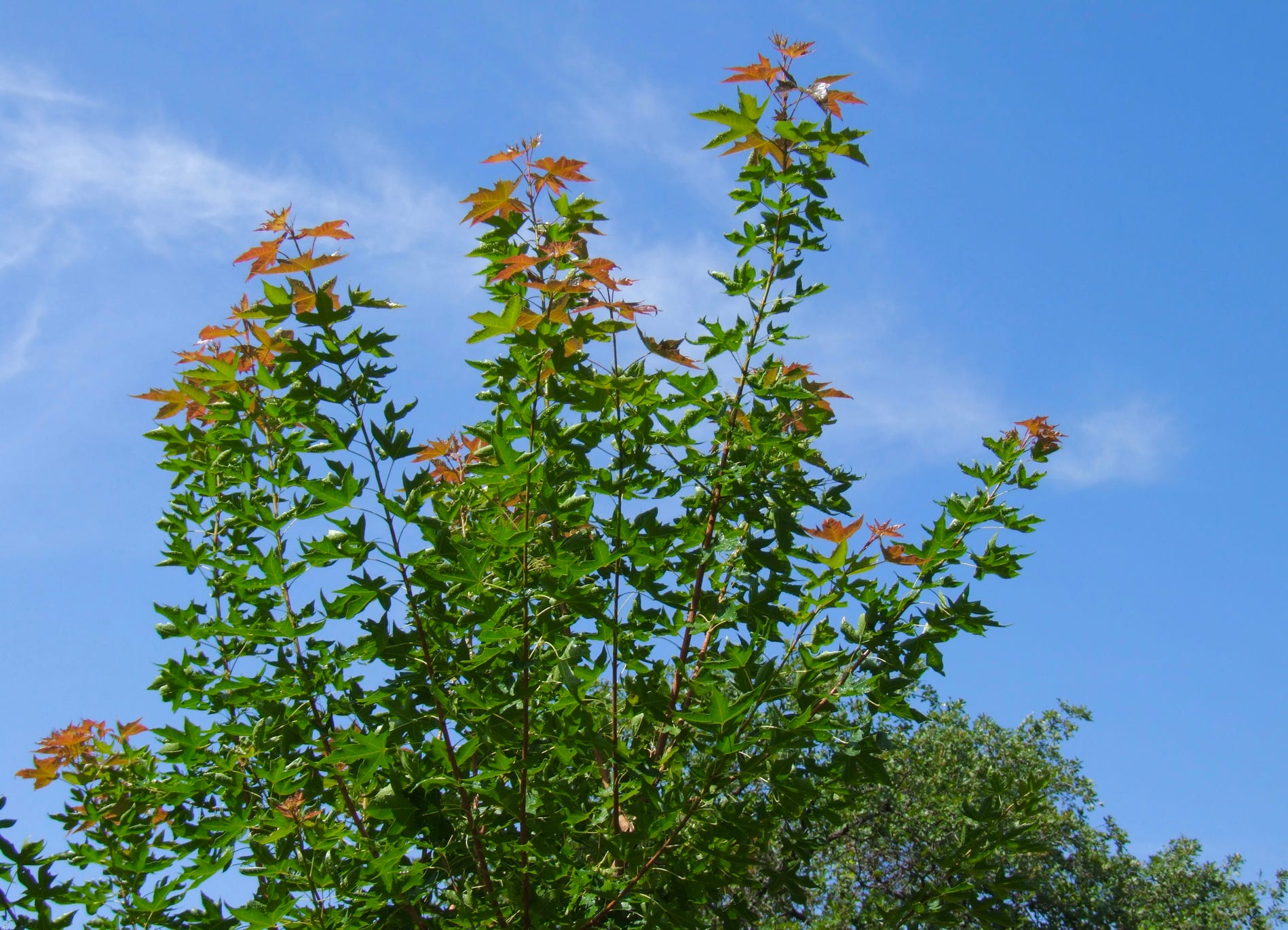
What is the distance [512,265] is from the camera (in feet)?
9.64

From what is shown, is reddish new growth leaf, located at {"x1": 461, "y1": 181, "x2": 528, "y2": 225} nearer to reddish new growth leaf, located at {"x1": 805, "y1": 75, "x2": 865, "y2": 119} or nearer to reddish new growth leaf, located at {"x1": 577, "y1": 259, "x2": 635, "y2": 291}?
reddish new growth leaf, located at {"x1": 577, "y1": 259, "x2": 635, "y2": 291}

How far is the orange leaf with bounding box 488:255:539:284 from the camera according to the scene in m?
2.89

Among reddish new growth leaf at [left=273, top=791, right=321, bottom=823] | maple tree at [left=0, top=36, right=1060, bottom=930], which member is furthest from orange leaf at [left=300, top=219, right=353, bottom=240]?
reddish new growth leaf at [left=273, top=791, right=321, bottom=823]

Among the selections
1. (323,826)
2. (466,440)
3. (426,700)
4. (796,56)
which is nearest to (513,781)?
(426,700)

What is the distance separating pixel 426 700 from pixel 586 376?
3.73 feet

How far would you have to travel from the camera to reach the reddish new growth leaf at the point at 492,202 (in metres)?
3.16

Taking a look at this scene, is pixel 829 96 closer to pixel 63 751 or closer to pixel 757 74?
pixel 757 74

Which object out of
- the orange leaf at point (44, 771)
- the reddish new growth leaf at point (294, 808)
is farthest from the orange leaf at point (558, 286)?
the orange leaf at point (44, 771)

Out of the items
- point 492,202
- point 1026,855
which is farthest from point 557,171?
point 1026,855

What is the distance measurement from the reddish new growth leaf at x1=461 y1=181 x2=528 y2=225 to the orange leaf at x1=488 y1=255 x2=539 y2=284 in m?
0.16

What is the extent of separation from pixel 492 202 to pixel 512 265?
367mm

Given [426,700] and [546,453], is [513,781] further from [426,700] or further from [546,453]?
[546,453]

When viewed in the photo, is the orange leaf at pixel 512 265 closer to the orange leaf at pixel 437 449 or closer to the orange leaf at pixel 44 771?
the orange leaf at pixel 437 449

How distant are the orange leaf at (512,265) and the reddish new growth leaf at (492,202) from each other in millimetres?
156
